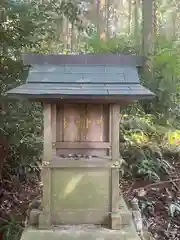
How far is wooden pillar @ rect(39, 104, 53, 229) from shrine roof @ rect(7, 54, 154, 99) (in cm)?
38

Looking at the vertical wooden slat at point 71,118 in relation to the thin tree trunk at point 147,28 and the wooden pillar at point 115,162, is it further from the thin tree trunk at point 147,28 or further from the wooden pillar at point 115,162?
the thin tree trunk at point 147,28

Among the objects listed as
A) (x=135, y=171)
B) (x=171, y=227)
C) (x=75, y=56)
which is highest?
(x=75, y=56)

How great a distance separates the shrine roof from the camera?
4387 mm

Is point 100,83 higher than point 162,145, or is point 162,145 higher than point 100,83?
point 100,83

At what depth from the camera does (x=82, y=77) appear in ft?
15.9

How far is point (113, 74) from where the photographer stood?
4.92 m

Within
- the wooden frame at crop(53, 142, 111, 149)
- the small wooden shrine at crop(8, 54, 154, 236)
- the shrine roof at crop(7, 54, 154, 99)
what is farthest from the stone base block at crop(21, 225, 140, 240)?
the shrine roof at crop(7, 54, 154, 99)

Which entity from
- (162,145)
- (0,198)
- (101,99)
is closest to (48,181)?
(101,99)

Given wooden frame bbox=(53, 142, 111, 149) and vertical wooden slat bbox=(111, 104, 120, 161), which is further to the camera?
wooden frame bbox=(53, 142, 111, 149)

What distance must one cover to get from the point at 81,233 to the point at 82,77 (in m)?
2.08

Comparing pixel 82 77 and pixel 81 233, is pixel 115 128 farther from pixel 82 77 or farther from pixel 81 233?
pixel 81 233

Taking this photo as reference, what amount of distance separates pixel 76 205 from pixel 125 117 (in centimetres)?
527

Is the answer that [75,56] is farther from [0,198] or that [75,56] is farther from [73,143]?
[0,198]

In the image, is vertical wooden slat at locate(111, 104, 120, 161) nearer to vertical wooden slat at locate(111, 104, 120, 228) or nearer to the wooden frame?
vertical wooden slat at locate(111, 104, 120, 228)
